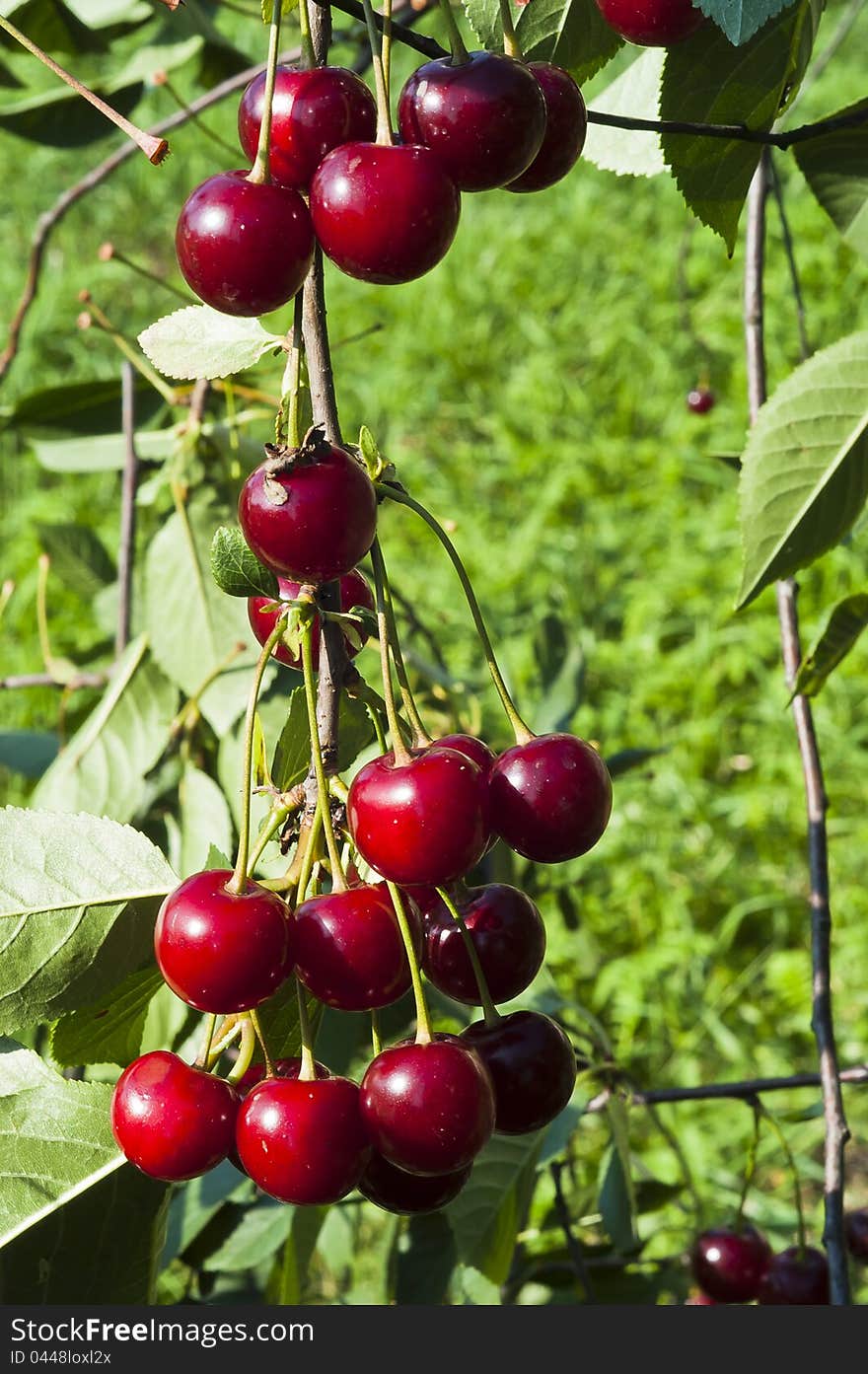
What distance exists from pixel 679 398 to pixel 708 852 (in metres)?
1.39

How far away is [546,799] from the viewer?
72 centimetres

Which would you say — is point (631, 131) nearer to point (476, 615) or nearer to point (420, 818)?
point (476, 615)

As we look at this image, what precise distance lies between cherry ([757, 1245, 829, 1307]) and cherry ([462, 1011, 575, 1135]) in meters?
0.75

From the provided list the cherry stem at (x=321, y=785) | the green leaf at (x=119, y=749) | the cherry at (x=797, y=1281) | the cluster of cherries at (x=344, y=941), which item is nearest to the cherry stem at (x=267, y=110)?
the cluster of cherries at (x=344, y=941)

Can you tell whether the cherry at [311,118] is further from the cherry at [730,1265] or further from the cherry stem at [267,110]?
the cherry at [730,1265]

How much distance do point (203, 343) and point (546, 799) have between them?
1.10 ft

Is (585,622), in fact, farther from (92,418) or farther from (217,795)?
(217,795)

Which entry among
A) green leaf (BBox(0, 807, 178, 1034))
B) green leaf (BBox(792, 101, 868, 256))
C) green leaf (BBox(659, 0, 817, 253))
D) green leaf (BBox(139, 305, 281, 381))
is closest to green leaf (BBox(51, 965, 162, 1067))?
green leaf (BBox(0, 807, 178, 1034))

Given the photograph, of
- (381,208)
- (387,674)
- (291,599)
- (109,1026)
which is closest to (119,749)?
(109,1026)

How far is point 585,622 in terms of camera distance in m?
3.33

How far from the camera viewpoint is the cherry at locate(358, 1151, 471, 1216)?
0.76 metres

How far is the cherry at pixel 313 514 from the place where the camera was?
0.68m

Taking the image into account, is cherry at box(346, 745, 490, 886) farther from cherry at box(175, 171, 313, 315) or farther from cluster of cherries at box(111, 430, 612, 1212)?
cherry at box(175, 171, 313, 315)

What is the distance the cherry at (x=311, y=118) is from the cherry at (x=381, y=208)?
37mm
